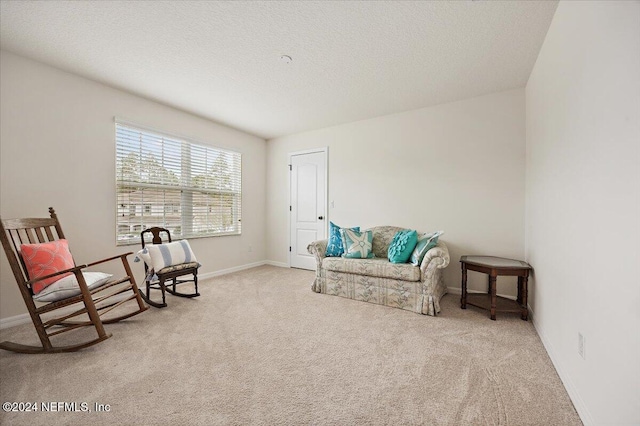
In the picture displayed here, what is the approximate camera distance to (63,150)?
2.82 meters

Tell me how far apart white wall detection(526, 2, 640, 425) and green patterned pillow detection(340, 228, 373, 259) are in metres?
1.85

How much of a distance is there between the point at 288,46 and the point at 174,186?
2.65 metres

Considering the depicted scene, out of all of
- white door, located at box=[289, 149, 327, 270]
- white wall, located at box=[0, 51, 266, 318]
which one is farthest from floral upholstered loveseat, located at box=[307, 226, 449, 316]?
white wall, located at box=[0, 51, 266, 318]

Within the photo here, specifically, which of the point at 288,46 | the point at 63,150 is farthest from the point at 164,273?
the point at 288,46

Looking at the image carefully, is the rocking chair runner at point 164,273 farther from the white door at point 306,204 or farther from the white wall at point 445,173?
the white wall at point 445,173

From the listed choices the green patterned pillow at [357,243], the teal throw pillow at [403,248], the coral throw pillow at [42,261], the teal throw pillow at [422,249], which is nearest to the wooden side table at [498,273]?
the teal throw pillow at [422,249]

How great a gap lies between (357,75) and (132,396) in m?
3.30

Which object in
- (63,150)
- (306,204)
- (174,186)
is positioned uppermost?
(63,150)

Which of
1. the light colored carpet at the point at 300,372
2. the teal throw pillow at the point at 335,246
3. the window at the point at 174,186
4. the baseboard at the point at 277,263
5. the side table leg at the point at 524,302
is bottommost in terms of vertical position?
the light colored carpet at the point at 300,372

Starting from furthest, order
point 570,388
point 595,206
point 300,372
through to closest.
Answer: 1. point 300,372
2. point 570,388
3. point 595,206

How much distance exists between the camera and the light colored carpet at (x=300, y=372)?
4.57 ft

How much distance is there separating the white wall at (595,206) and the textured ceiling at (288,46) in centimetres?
57

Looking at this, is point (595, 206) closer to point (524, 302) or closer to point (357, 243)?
point (524, 302)

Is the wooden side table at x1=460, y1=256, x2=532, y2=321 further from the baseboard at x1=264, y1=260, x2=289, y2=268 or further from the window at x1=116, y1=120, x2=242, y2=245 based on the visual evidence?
the window at x1=116, y1=120, x2=242, y2=245
